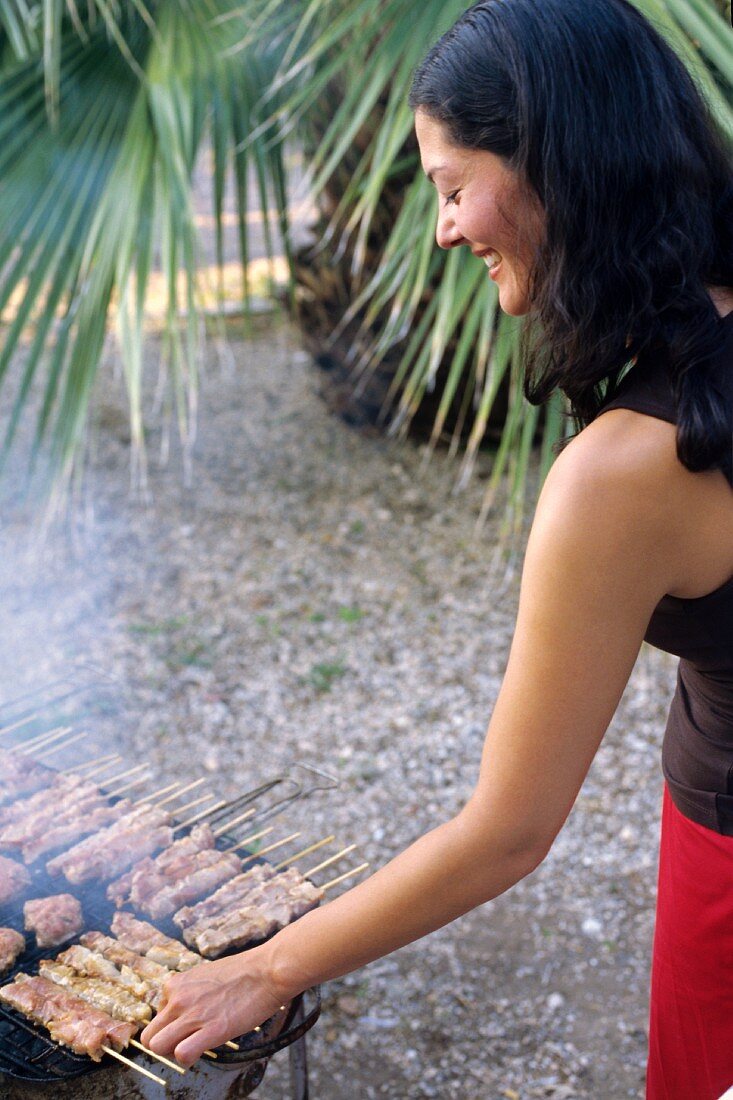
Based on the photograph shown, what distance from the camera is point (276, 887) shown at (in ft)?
6.59

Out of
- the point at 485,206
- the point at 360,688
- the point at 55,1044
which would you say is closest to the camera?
the point at 485,206

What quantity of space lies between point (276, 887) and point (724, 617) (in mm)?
1085

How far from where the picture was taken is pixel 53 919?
196 cm

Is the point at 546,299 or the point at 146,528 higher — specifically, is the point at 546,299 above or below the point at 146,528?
above

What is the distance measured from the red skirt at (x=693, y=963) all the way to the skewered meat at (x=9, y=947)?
1122 mm

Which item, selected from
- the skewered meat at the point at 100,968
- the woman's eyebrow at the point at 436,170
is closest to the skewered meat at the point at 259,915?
the skewered meat at the point at 100,968

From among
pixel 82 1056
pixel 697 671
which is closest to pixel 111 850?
pixel 82 1056

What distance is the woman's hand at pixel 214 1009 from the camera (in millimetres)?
1506

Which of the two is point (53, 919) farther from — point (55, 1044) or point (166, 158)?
point (166, 158)

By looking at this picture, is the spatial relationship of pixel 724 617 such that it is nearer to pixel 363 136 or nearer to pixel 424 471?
pixel 363 136

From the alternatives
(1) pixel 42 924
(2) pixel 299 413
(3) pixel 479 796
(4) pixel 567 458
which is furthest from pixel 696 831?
(2) pixel 299 413

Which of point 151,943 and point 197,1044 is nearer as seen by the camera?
point 197,1044

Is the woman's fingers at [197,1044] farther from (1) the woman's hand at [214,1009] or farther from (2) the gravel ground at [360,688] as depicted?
(2) the gravel ground at [360,688]

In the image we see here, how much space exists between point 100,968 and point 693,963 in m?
1.00
